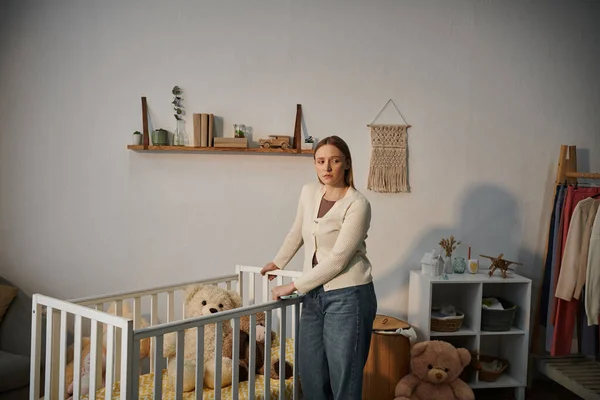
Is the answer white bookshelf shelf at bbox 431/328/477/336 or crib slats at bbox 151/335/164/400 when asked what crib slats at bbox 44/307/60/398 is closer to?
crib slats at bbox 151/335/164/400

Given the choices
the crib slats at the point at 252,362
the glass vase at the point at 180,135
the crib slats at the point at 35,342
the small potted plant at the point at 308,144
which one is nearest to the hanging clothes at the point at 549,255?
the small potted plant at the point at 308,144

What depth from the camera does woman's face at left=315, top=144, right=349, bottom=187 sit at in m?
2.19

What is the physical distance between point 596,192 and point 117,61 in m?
2.90

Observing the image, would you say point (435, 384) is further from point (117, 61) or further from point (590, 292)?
point (117, 61)

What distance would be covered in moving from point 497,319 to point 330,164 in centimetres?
176

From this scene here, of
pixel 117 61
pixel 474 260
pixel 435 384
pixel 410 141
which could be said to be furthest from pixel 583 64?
pixel 117 61

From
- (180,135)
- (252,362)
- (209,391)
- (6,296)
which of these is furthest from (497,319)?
(6,296)

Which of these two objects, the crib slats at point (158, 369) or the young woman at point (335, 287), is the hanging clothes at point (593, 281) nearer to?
the young woman at point (335, 287)

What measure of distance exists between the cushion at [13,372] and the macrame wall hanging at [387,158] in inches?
82.7

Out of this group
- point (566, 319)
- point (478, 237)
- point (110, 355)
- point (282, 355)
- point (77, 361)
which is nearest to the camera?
point (110, 355)

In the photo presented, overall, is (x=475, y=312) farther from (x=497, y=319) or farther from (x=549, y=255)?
(x=549, y=255)

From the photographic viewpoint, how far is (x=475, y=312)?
3.34 metres

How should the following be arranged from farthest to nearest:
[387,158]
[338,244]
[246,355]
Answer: [387,158] < [246,355] < [338,244]

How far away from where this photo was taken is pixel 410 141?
3.56 m
